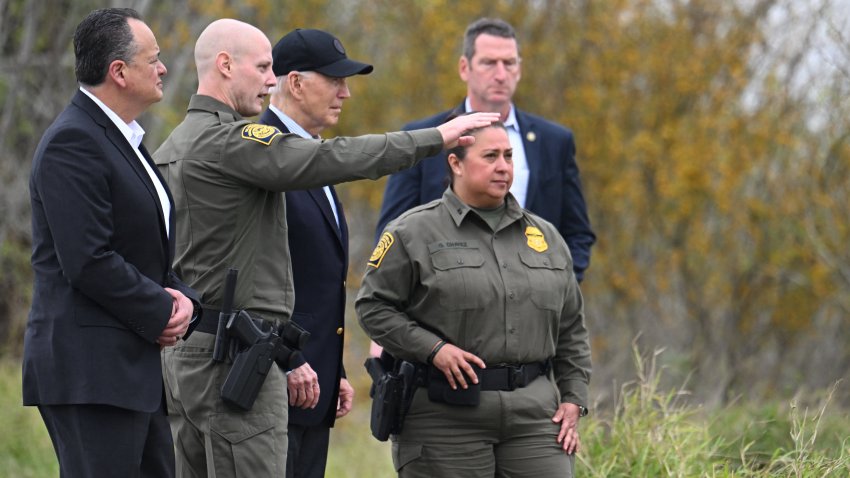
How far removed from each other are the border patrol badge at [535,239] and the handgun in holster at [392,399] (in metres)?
0.65

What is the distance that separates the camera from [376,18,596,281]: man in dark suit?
577 centimetres

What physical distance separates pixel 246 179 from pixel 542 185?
85.9 inches

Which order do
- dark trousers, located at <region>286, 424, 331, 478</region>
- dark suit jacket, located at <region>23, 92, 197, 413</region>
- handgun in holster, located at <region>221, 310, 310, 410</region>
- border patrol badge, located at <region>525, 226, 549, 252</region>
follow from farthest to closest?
1. border patrol badge, located at <region>525, 226, 549, 252</region>
2. dark trousers, located at <region>286, 424, 331, 478</region>
3. handgun in holster, located at <region>221, 310, 310, 410</region>
4. dark suit jacket, located at <region>23, 92, 197, 413</region>

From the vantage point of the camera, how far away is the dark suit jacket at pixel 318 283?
4.50m

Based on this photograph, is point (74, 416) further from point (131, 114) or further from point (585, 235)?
point (585, 235)

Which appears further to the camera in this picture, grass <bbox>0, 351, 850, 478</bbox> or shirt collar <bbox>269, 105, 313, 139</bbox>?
grass <bbox>0, 351, 850, 478</bbox>

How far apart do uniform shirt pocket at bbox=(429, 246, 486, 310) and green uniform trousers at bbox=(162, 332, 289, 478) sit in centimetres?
75

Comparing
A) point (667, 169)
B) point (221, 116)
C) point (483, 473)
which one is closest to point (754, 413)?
point (483, 473)

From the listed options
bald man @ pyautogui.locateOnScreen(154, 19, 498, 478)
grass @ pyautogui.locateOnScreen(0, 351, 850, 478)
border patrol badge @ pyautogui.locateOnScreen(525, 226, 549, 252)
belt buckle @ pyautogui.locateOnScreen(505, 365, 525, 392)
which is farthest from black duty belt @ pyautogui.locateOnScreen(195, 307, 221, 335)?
grass @ pyautogui.locateOnScreen(0, 351, 850, 478)

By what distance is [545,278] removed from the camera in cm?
471

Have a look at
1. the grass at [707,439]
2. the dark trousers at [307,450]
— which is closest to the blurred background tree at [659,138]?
the grass at [707,439]

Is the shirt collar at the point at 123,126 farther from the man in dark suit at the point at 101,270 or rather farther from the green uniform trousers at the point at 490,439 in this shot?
the green uniform trousers at the point at 490,439

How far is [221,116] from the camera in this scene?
412 cm

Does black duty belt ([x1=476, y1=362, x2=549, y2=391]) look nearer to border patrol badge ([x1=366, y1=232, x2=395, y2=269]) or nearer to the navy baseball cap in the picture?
border patrol badge ([x1=366, y1=232, x2=395, y2=269])
